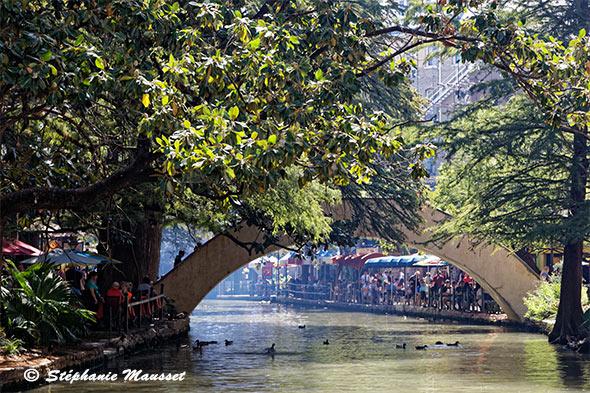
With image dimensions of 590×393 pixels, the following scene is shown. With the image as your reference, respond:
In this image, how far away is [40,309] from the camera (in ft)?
55.6

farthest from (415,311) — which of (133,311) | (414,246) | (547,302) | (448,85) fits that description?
(448,85)

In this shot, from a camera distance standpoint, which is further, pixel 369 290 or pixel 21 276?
pixel 369 290

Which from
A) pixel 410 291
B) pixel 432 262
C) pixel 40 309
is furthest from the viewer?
pixel 410 291

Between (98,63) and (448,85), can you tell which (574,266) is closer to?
(98,63)

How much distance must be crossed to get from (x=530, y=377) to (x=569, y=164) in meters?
8.14

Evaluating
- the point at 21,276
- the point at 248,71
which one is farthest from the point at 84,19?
the point at 21,276

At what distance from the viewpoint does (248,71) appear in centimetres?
1177

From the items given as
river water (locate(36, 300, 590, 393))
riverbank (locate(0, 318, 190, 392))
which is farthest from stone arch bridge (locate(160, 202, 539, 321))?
riverbank (locate(0, 318, 190, 392))

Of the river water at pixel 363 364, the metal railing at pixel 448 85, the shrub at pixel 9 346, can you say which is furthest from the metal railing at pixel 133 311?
the metal railing at pixel 448 85

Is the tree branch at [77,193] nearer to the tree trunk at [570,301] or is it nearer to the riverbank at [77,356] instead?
the riverbank at [77,356]

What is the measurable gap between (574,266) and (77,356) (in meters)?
14.5

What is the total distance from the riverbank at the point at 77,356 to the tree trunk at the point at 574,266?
1063 centimetres

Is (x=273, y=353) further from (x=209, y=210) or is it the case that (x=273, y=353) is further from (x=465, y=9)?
(x=465, y=9)

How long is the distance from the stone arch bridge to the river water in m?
1.57
